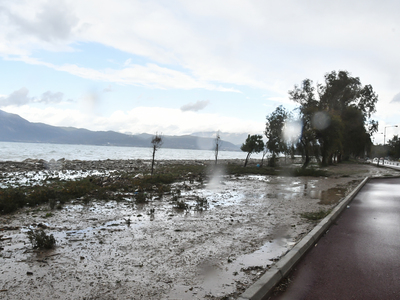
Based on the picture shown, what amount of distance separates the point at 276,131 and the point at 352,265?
1466 inches

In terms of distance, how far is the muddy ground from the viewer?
14.0 feet

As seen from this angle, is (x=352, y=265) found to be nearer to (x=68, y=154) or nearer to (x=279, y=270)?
(x=279, y=270)

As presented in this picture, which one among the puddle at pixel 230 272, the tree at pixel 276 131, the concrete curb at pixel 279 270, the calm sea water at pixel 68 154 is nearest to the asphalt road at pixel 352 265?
the concrete curb at pixel 279 270

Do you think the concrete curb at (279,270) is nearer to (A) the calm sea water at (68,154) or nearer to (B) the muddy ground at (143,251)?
(B) the muddy ground at (143,251)

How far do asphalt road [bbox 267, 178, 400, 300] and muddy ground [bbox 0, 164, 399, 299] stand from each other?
0.65 metres

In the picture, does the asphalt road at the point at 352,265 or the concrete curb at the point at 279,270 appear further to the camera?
the asphalt road at the point at 352,265

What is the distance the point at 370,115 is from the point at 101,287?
191ft

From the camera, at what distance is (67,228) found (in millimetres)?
7582

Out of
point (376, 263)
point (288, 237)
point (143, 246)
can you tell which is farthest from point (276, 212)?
point (143, 246)

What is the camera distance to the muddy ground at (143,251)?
14.0 ft

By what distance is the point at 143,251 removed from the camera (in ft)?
19.5

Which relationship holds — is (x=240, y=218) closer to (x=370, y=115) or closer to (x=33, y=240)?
(x=33, y=240)

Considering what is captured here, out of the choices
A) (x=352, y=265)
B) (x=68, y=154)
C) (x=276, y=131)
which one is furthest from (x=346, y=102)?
(x=68, y=154)

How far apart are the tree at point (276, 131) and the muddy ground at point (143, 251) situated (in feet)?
103
